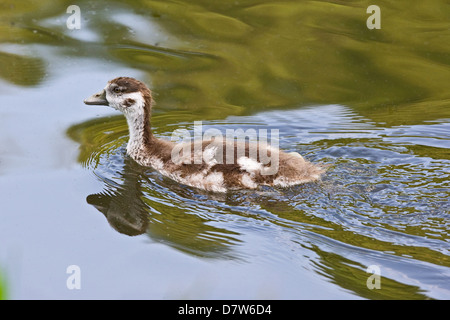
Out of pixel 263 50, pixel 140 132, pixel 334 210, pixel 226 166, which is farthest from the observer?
pixel 263 50

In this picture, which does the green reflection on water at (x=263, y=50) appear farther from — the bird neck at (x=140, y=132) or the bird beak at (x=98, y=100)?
the bird beak at (x=98, y=100)

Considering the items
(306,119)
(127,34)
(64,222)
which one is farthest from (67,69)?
(64,222)

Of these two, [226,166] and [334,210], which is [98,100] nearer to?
[226,166]

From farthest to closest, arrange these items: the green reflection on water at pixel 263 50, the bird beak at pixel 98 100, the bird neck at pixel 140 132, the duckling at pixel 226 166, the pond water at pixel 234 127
→ the green reflection on water at pixel 263 50
the bird beak at pixel 98 100
the bird neck at pixel 140 132
the duckling at pixel 226 166
the pond water at pixel 234 127

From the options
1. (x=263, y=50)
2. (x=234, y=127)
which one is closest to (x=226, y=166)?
(x=234, y=127)

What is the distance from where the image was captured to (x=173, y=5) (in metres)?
9.17

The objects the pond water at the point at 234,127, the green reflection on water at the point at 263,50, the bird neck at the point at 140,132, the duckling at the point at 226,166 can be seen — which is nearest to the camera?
the pond water at the point at 234,127

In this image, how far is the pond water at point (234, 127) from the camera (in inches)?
171

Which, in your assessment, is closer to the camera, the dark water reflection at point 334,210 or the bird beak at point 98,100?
the dark water reflection at point 334,210

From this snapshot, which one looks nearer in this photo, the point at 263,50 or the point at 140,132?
the point at 140,132

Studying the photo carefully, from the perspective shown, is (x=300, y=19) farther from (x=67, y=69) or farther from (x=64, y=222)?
(x=64, y=222)

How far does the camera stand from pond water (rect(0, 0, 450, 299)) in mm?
4340

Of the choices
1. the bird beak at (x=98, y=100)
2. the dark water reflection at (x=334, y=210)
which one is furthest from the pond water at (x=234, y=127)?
the bird beak at (x=98, y=100)

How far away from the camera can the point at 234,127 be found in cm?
687
